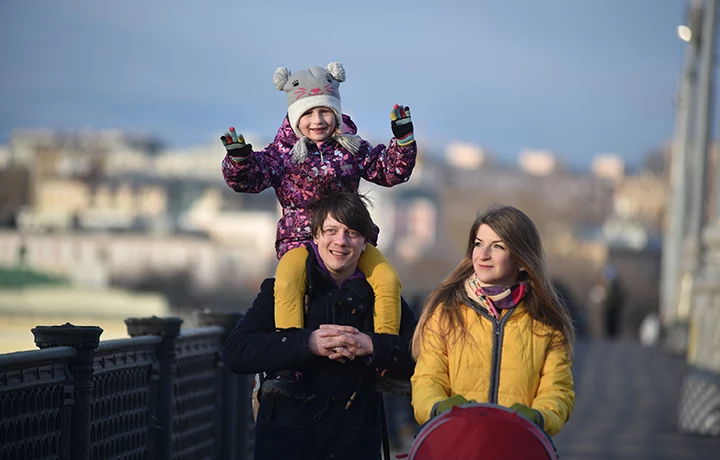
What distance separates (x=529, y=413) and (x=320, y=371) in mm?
1084

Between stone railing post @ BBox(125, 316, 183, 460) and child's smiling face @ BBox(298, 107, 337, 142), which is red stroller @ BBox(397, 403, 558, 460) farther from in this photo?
stone railing post @ BBox(125, 316, 183, 460)

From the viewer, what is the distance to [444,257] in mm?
195875

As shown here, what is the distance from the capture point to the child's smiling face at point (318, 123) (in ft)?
23.0

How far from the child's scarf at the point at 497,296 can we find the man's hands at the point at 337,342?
17.8 inches

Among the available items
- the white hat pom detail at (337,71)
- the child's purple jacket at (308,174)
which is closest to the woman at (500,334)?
the child's purple jacket at (308,174)

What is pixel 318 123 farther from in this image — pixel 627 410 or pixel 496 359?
pixel 627 410

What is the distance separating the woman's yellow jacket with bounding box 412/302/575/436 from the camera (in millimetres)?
5855

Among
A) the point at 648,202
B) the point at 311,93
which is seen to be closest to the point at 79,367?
the point at 311,93

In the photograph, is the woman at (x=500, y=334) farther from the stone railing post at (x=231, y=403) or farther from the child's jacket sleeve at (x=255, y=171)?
the stone railing post at (x=231, y=403)

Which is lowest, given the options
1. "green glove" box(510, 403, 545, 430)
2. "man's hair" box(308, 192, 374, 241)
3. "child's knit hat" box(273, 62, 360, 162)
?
"green glove" box(510, 403, 545, 430)

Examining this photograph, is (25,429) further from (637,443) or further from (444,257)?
(444,257)

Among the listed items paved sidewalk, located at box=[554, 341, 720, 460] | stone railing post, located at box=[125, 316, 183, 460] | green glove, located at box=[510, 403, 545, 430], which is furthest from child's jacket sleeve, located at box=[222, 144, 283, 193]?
paved sidewalk, located at box=[554, 341, 720, 460]

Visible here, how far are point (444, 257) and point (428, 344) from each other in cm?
19011

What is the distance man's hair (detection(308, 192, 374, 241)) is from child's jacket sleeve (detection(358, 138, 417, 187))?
0.44m
